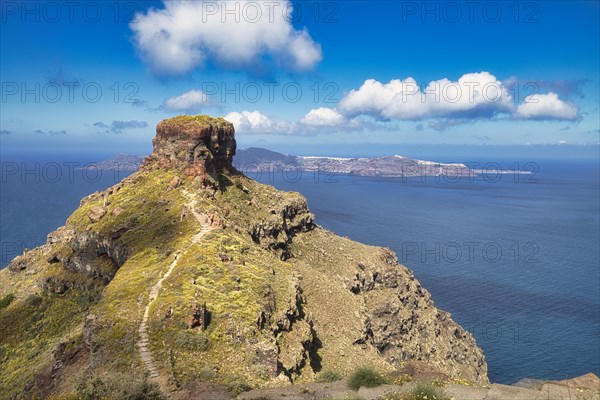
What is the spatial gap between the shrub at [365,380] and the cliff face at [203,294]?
653 cm

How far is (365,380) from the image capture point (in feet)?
78.3

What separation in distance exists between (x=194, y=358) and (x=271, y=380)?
18.3 feet

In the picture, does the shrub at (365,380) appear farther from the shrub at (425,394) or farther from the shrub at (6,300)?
the shrub at (6,300)

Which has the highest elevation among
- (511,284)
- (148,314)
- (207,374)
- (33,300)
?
(148,314)

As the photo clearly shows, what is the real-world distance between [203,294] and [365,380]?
18285mm

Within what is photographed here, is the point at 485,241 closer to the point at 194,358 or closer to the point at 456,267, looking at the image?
the point at 456,267

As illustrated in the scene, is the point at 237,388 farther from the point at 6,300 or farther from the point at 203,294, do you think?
the point at 6,300

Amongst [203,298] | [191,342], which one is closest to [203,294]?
[203,298]

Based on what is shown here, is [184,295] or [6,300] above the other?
[184,295]

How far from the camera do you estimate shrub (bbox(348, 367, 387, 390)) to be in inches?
934

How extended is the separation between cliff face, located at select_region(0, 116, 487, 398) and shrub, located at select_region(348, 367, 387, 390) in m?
6.53

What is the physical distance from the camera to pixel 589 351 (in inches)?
3696

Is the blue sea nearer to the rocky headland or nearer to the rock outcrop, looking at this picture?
the rocky headland

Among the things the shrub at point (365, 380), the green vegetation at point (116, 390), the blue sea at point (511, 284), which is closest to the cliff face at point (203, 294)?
the green vegetation at point (116, 390)
